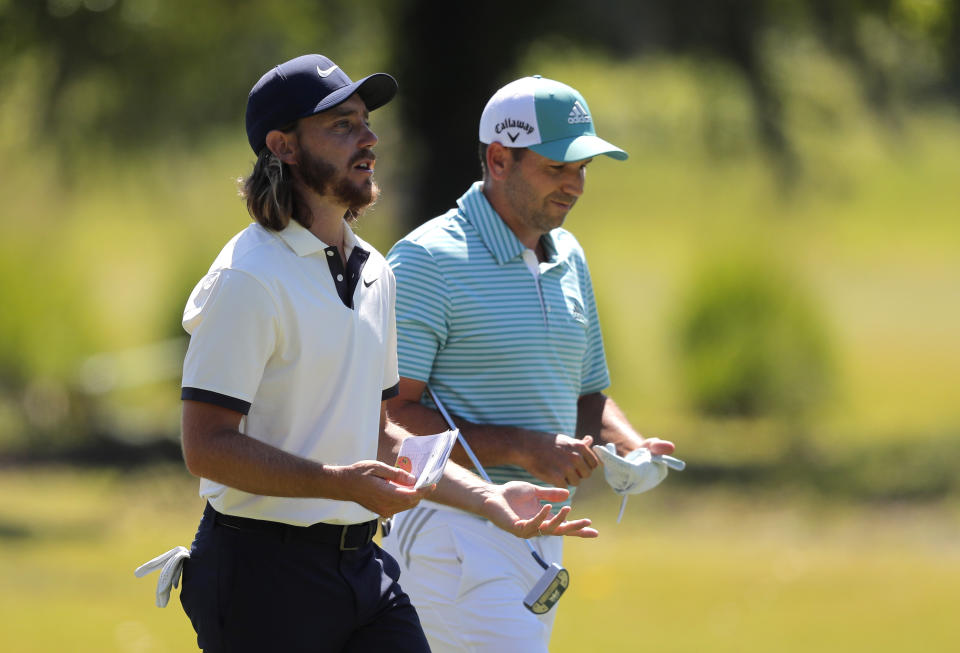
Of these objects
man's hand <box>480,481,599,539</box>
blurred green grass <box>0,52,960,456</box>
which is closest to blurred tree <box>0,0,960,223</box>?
blurred green grass <box>0,52,960,456</box>

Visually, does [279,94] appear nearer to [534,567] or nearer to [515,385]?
Answer: [515,385]

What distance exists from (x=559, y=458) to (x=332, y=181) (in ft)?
3.73

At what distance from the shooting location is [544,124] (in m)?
4.70

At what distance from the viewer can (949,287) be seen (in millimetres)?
50188

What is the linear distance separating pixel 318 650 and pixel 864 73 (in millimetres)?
10503

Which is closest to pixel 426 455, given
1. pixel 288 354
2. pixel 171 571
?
pixel 288 354

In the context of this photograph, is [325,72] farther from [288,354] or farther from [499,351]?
[499,351]

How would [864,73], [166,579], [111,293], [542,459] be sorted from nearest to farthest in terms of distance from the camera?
[166,579]
[542,459]
[864,73]
[111,293]

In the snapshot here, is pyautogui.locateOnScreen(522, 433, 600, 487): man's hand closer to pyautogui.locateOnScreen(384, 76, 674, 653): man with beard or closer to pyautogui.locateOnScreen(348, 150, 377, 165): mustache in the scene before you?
pyautogui.locateOnScreen(384, 76, 674, 653): man with beard

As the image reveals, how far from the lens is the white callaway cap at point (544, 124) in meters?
4.67

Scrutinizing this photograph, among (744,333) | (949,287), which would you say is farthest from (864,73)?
(949,287)

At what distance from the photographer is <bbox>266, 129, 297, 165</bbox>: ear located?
384 centimetres

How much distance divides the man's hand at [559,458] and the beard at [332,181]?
3.33 feet

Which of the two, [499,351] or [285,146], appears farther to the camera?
[499,351]
